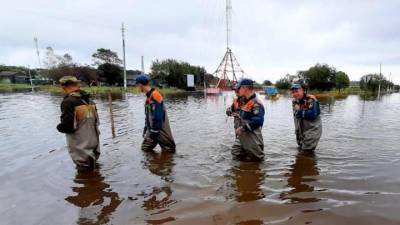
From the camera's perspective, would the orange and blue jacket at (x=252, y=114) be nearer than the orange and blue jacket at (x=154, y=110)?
Yes

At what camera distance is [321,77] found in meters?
79.5

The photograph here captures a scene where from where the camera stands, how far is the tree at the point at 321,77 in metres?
79.2

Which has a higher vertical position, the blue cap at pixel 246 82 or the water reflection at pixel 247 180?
the blue cap at pixel 246 82

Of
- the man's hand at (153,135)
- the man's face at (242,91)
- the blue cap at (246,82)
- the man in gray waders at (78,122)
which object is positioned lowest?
the man's hand at (153,135)

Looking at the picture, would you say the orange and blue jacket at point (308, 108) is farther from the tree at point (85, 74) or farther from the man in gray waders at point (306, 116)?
the tree at point (85, 74)

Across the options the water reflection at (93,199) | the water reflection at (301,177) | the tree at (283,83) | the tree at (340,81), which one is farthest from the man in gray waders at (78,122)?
the tree at (283,83)

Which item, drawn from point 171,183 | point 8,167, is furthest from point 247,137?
point 8,167

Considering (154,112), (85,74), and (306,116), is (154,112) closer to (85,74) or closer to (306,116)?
(306,116)

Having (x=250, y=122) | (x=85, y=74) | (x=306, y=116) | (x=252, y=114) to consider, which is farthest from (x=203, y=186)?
(x=85, y=74)

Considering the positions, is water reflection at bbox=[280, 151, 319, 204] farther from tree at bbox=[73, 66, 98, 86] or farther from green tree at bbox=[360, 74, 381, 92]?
green tree at bbox=[360, 74, 381, 92]

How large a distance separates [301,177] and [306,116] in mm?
1925

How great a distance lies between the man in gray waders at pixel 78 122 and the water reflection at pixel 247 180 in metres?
2.96

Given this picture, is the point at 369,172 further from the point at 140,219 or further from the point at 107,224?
the point at 107,224

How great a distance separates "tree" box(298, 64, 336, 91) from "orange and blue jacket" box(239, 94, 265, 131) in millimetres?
76883
